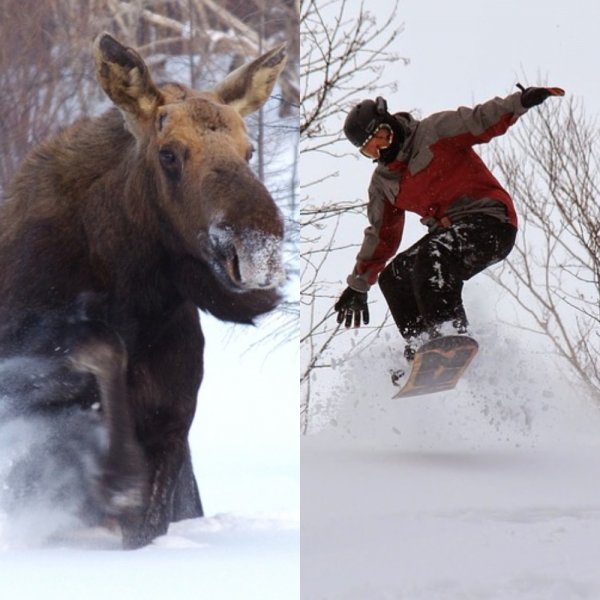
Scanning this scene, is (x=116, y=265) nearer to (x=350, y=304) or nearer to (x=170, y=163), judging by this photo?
(x=170, y=163)

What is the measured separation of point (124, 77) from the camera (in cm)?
382

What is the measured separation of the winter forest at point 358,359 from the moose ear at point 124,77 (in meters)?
0.05

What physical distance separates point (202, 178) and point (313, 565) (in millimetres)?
1440

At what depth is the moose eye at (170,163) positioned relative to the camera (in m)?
3.81

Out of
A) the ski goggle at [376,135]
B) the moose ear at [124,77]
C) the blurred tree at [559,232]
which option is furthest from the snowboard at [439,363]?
the blurred tree at [559,232]

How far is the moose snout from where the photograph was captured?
12.2 ft

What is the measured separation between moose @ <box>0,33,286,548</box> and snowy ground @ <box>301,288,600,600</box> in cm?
88

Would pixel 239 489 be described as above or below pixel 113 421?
below

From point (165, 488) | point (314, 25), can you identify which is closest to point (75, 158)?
point (165, 488)

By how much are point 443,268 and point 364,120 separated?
1.53 feet

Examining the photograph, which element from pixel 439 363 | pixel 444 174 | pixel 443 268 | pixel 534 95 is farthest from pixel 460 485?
pixel 534 95

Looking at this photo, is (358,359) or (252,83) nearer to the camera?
(252,83)

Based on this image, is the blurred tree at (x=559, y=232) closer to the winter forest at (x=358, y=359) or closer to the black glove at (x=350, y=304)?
the winter forest at (x=358, y=359)

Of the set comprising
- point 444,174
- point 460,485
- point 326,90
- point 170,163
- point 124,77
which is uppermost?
point 326,90
